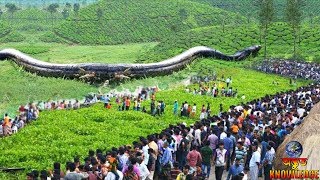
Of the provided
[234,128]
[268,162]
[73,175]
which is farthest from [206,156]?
[73,175]

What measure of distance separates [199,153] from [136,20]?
360 feet

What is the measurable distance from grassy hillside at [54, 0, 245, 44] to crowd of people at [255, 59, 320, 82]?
167 ft

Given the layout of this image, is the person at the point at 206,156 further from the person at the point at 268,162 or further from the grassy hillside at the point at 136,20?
the grassy hillside at the point at 136,20

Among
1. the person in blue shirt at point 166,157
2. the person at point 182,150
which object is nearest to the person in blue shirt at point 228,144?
the person at point 182,150

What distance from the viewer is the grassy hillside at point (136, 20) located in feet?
380

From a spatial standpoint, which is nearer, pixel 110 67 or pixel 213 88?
pixel 213 88

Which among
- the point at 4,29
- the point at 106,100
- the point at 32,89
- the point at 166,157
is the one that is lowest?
the point at 166,157

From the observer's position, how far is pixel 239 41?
78.2 m

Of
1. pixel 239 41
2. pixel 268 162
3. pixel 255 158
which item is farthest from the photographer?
pixel 239 41

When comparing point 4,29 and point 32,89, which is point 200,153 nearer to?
point 32,89

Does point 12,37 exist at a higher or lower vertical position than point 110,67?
higher

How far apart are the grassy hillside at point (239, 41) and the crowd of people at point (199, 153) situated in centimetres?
4706

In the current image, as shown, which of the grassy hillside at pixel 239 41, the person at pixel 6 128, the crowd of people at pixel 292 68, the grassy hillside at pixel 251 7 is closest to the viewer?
the person at pixel 6 128

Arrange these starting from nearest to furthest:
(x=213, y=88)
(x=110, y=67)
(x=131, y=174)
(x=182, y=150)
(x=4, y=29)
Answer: (x=131, y=174), (x=182, y=150), (x=213, y=88), (x=110, y=67), (x=4, y=29)
